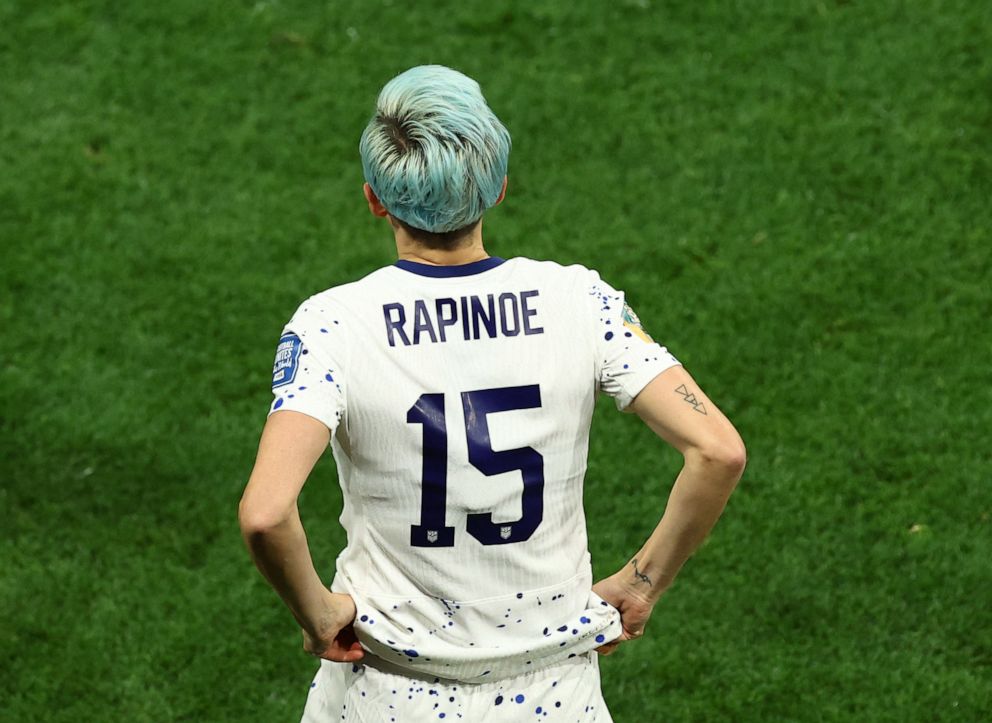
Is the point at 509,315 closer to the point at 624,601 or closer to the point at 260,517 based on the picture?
the point at 260,517

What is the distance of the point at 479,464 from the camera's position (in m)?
2.92

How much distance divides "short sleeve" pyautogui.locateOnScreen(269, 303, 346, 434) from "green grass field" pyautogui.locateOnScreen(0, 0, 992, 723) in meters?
2.56

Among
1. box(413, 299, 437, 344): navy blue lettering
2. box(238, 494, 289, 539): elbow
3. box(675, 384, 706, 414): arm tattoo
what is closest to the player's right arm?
box(675, 384, 706, 414): arm tattoo

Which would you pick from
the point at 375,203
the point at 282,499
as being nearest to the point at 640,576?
the point at 282,499

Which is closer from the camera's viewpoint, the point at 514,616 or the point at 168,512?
the point at 514,616

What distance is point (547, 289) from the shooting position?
3.00 m

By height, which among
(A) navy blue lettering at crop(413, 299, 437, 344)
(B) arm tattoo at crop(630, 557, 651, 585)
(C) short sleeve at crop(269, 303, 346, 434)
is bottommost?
(B) arm tattoo at crop(630, 557, 651, 585)

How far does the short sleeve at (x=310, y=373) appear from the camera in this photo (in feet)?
9.13

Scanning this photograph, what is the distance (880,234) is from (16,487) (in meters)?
4.19

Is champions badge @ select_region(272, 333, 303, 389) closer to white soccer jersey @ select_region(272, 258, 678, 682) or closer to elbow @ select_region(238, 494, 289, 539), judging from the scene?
white soccer jersey @ select_region(272, 258, 678, 682)

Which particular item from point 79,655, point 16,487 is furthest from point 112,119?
point 79,655

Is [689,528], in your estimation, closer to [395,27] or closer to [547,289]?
[547,289]

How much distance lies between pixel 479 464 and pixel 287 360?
1.45 feet

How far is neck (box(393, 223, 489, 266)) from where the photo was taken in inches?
117
